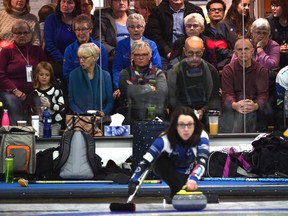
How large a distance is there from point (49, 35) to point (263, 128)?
9.73 ft

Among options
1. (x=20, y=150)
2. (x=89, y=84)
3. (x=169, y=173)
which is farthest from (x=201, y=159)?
(x=89, y=84)

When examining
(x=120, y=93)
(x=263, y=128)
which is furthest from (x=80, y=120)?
(x=263, y=128)

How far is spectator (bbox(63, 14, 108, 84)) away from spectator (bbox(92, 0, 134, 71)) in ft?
0.23

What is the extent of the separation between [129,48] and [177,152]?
2.97 m

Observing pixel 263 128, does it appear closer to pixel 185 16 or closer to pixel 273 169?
pixel 273 169

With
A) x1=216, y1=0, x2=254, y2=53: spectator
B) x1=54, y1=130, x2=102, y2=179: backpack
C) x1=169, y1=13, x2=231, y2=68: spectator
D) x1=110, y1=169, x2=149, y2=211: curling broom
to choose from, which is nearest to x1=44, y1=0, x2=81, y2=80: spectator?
x1=54, y1=130, x2=102, y2=179: backpack

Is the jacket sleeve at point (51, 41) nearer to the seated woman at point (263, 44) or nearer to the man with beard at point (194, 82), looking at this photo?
the man with beard at point (194, 82)

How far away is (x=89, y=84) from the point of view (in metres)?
11.9

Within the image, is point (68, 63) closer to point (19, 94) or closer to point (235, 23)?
point (19, 94)

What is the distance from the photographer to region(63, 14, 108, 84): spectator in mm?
11859

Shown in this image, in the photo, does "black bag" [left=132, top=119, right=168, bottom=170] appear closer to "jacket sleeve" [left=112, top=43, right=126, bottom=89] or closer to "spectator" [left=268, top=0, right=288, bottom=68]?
"jacket sleeve" [left=112, top=43, right=126, bottom=89]

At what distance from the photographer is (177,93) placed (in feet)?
38.9

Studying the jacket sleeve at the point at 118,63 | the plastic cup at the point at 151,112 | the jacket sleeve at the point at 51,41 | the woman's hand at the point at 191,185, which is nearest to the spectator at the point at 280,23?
the plastic cup at the point at 151,112

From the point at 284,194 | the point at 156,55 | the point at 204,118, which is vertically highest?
the point at 156,55
